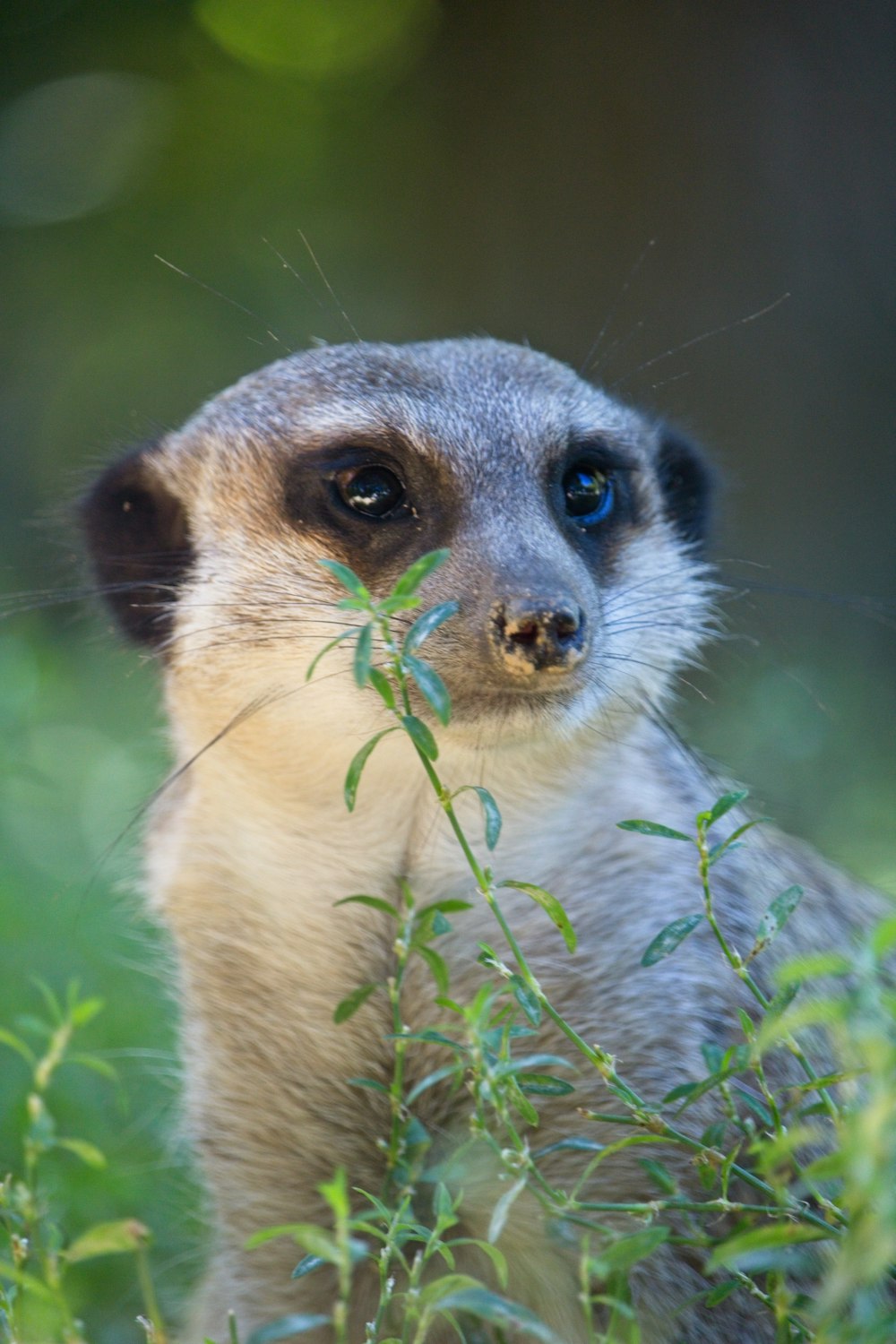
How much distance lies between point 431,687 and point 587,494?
50.8 inches

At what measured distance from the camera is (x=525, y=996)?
5.35 ft

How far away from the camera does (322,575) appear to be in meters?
2.53

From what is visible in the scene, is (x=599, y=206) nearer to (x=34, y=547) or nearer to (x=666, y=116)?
(x=666, y=116)

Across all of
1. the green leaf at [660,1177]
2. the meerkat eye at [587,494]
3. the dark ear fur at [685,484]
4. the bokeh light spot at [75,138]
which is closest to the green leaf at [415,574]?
the green leaf at [660,1177]

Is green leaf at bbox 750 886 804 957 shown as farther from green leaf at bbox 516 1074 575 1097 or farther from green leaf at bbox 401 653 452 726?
green leaf at bbox 401 653 452 726

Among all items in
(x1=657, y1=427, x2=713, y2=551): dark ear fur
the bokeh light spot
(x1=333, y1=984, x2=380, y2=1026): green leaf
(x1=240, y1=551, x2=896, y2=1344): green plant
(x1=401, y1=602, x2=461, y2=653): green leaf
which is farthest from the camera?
the bokeh light spot

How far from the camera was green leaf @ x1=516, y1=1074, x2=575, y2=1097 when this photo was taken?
1642 millimetres

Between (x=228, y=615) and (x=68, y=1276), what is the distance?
63.4 inches

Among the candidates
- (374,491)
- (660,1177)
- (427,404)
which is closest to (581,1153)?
(660,1177)

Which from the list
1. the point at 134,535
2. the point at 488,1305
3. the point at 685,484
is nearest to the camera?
the point at 488,1305

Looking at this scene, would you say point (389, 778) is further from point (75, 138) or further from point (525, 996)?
point (75, 138)

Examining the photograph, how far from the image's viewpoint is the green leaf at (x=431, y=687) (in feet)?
5.02

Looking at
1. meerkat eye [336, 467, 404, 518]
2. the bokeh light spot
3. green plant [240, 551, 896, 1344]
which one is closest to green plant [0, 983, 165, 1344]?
green plant [240, 551, 896, 1344]

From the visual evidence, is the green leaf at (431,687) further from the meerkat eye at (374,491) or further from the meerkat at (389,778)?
the meerkat eye at (374,491)
